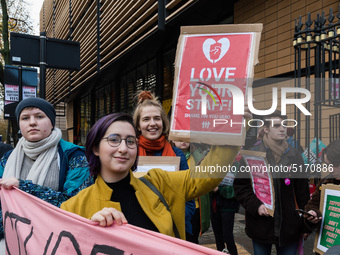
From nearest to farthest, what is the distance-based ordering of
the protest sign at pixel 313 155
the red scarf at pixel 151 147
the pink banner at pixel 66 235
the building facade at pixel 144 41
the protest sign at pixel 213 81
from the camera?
the pink banner at pixel 66 235
the protest sign at pixel 213 81
the red scarf at pixel 151 147
the protest sign at pixel 313 155
the building facade at pixel 144 41

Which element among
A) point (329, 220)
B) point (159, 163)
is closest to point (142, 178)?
point (159, 163)

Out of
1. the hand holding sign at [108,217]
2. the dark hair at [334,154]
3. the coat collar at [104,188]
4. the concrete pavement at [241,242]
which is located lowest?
the concrete pavement at [241,242]

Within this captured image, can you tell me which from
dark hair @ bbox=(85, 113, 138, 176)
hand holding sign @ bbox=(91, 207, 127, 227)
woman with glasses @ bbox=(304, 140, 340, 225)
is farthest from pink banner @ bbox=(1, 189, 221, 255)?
woman with glasses @ bbox=(304, 140, 340, 225)

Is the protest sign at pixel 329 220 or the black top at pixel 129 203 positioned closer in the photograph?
the black top at pixel 129 203

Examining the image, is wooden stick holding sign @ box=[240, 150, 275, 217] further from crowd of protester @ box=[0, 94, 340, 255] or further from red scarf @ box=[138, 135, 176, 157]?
red scarf @ box=[138, 135, 176, 157]

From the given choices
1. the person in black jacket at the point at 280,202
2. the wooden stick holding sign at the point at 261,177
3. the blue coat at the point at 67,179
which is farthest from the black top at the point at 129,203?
the person in black jacket at the point at 280,202

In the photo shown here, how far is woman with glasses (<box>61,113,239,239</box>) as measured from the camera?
1.74m

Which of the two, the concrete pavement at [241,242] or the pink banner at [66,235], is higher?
the pink banner at [66,235]

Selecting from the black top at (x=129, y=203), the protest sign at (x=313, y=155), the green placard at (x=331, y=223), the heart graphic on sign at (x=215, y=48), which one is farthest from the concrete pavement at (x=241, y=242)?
the heart graphic on sign at (x=215, y=48)

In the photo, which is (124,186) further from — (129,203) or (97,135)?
(97,135)

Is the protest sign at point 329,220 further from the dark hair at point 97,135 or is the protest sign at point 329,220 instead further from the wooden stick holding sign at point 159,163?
the dark hair at point 97,135

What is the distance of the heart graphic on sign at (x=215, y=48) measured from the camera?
1.82m

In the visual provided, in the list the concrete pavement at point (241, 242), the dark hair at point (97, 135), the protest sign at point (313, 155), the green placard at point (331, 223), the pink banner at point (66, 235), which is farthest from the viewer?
the concrete pavement at point (241, 242)

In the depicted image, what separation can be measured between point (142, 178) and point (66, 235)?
552 mm
